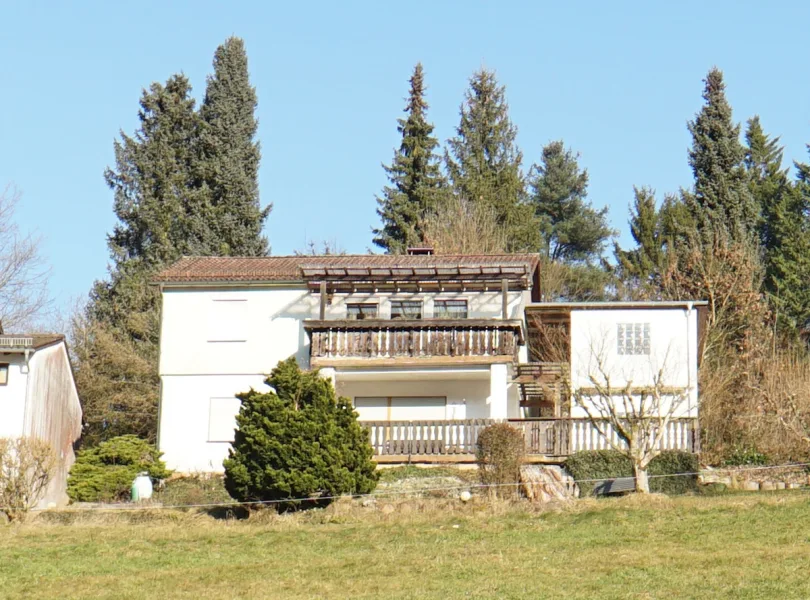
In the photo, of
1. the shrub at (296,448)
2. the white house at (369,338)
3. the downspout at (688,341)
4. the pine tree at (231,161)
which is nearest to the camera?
the shrub at (296,448)

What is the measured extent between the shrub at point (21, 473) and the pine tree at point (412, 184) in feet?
98.8

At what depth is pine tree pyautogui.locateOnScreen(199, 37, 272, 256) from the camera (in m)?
52.6

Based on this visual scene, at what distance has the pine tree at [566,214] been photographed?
204 ft

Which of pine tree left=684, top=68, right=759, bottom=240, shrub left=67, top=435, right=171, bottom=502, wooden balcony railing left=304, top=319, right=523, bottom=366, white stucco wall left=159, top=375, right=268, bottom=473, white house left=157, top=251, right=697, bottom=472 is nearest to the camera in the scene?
shrub left=67, top=435, right=171, bottom=502

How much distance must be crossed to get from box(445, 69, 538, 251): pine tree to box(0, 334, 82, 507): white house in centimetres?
2487

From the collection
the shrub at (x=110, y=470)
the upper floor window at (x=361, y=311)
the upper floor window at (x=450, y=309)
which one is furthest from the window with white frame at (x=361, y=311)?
the shrub at (x=110, y=470)

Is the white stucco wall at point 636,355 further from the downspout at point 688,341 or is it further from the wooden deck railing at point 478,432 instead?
the wooden deck railing at point 478,432

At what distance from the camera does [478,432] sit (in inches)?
1224

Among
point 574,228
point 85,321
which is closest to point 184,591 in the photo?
point 85,321

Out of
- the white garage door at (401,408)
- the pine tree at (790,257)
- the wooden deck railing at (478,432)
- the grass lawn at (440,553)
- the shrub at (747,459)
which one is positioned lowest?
the grass lawn at (440,553)

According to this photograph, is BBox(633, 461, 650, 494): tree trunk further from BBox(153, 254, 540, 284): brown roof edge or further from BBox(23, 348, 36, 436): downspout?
BBox(23, 348, 36, 436): downspout

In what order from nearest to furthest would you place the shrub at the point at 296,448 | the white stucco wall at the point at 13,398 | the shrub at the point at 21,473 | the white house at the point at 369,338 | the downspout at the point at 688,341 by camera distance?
the shrub at the point at 296,448
the shrub at the point at 21,473
the white stucco wall at the point at 13,398
the white house at the point at 369,338
the downspout at the point at 688,341

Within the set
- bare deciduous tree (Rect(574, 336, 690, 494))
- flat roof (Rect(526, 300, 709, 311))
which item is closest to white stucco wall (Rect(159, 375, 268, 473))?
flat roof (Rect(526, 300, 709, 311))

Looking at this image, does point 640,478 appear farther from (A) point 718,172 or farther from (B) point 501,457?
(A) point 718,172
